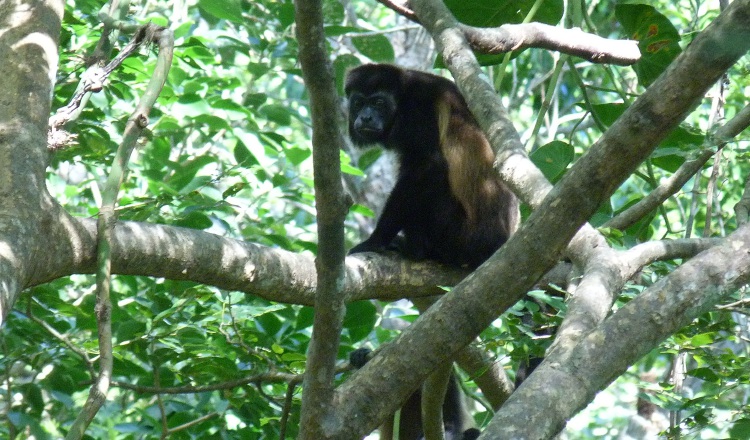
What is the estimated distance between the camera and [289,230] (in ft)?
28.9

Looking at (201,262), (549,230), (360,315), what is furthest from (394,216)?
(549,230)

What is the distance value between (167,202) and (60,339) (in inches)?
30.1

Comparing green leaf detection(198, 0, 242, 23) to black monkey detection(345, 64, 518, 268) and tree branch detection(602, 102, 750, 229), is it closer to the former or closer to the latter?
black monkey detection(345, 64, 518, 268)

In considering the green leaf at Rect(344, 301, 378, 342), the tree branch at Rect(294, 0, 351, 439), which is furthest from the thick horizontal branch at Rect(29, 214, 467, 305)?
the tree branch at Rect(294, 0, 351, 439)

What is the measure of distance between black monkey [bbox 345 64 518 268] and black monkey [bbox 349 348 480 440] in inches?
35.2

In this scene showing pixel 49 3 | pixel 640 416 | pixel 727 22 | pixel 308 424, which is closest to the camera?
pixel 727 22

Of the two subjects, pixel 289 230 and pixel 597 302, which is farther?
pixel 289 230

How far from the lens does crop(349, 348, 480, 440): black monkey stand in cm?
532

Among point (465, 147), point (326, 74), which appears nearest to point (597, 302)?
point (326, 74)

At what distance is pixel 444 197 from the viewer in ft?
18.4

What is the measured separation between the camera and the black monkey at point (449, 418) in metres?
5.32

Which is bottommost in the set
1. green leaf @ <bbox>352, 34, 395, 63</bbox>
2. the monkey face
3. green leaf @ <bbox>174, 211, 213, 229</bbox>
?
green leaf @ <bbox>174, 211, 213, 229</bbox>

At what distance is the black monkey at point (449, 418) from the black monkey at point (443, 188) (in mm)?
894

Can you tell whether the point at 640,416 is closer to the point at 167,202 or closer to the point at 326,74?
the point at 167,202
